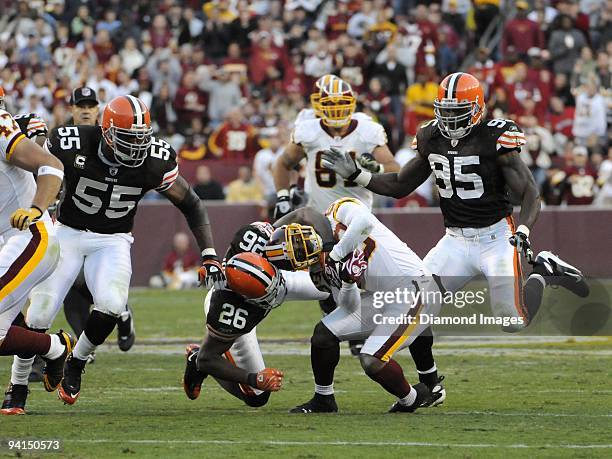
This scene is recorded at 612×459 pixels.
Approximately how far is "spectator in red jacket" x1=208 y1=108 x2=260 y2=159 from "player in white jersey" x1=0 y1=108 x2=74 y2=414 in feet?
33.2

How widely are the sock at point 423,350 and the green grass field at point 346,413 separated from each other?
254mm

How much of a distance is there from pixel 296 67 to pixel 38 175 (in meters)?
12.2

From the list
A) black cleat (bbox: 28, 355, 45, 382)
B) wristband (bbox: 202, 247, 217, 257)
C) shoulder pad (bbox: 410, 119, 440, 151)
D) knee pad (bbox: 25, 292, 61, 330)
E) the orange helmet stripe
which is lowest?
black cleat (bbox: 28, 355, 45, 382)

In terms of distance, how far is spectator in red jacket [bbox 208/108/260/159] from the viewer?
16859mm

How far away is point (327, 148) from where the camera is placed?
9.37 meters

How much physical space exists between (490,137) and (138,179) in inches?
78.1

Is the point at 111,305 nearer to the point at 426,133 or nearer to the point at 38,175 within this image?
the point at 38,175

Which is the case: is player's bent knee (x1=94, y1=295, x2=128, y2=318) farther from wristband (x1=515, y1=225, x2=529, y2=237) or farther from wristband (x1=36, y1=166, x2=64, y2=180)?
wristband (x1=515, y1=225, x2=529, y2=237)

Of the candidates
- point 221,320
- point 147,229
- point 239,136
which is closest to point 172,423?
point 221,320

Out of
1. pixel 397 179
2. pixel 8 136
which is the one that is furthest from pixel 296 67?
pixel 8 136

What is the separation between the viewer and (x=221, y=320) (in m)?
6.80

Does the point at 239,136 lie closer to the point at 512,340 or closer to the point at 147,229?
the point at 147,229

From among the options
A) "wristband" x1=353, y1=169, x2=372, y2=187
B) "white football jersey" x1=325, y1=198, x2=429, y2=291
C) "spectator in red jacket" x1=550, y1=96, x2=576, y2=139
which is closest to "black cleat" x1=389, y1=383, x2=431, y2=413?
"white football jersey" x1=325, y1=198, x2=429, y2=291

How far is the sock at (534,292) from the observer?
777cm
